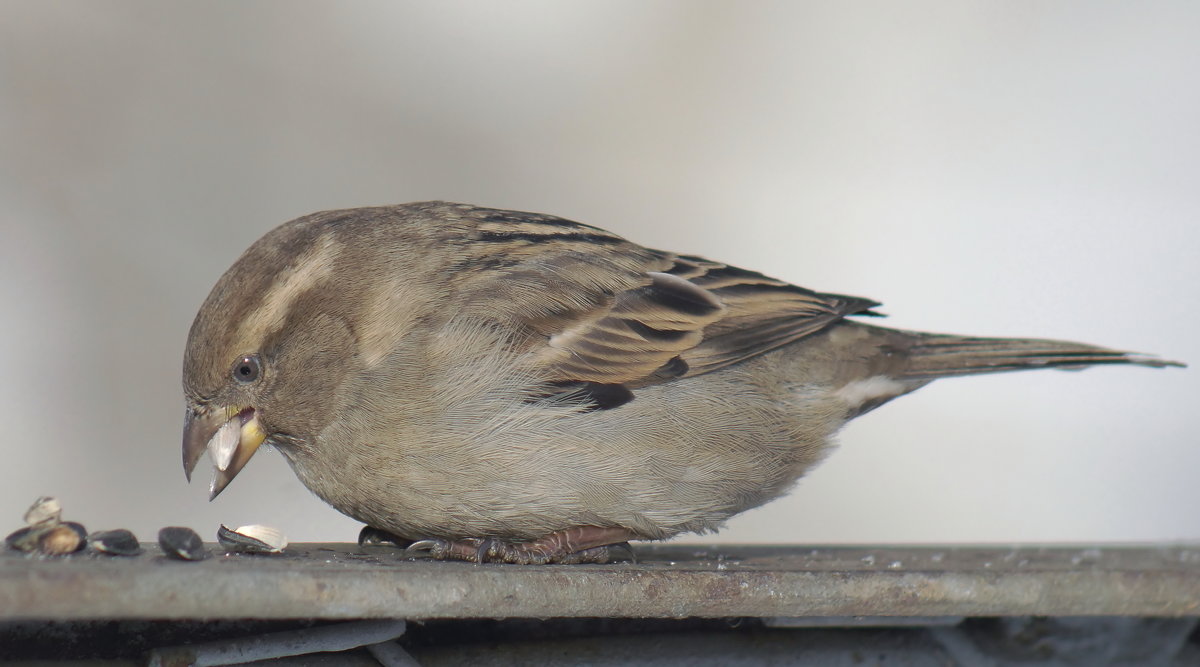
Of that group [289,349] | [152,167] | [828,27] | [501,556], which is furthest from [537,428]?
[828,27]

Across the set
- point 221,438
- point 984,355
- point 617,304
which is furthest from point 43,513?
point 984,355

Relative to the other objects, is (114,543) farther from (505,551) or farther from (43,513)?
(505,551)

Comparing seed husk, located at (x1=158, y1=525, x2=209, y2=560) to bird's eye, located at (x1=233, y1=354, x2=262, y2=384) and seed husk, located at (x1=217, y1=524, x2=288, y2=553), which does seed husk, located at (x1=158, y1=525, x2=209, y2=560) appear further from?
bird's eye, located at (x1=233, y1=354, x2=262, y2=384)

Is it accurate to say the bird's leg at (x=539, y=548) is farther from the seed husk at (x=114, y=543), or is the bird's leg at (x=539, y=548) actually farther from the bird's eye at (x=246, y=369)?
the seed husk at (x=114, y=543)

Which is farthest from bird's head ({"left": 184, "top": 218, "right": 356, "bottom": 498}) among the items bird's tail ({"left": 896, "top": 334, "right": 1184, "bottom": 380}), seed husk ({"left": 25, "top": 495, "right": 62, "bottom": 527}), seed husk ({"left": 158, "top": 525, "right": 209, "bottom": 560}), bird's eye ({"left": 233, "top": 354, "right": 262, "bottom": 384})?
bird's tail ({"left": 896, "top": 334, "right": 1184, "bottom": 380})

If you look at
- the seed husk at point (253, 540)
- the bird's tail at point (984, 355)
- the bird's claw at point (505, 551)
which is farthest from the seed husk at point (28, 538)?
the bird's tail at point (984, 355)

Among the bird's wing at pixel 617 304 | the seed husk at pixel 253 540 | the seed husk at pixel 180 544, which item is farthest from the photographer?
the bird's wing at pixel 617 304
